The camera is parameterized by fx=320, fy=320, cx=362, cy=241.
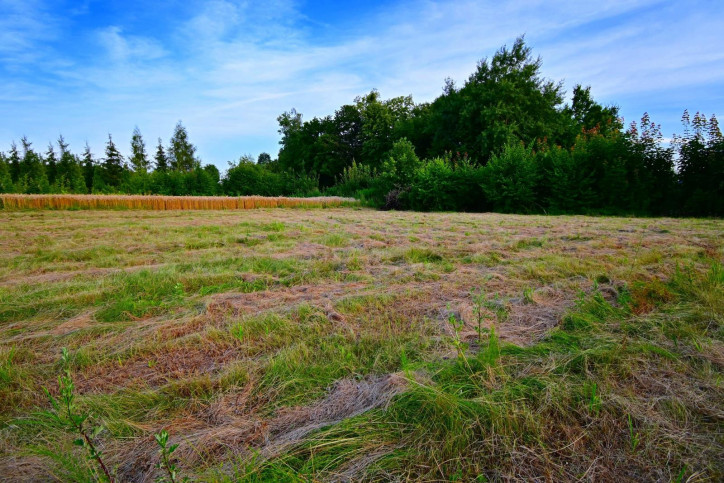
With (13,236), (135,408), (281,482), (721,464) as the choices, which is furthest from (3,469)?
(13,236)

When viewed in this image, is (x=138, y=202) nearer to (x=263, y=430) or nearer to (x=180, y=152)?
(x=263, y=430)

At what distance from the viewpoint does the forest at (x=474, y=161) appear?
9.37m

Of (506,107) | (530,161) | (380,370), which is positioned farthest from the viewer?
(506,107)

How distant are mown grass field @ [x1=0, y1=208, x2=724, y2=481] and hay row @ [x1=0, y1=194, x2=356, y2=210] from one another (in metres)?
11.7

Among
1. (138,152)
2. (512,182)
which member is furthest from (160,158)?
(512,182)

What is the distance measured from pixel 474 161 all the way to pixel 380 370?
23.7 meters

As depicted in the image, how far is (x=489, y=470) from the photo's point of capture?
37.3 inches

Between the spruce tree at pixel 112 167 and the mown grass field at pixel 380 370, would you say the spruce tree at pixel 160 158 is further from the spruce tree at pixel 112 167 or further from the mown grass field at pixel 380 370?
the mown grass field at pixel 380 370

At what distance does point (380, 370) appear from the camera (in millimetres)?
1550

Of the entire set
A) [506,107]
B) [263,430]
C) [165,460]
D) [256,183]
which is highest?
[506,107]

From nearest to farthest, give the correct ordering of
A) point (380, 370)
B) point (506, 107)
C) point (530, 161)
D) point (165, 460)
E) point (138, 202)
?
point (165, 460)
point (380, 370)
point (530, 161)
point (138, 202)
point (506, 107)

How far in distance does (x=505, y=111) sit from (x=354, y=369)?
22.9 metres

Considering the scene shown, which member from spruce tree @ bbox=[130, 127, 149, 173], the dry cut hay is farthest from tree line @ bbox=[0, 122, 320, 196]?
the dry cut hay

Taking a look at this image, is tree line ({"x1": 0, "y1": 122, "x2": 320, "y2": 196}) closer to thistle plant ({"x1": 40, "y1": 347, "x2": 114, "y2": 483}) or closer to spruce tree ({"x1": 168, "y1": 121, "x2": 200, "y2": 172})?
spruce tree ({"x1": 168, "y1": 121, "x2": 200, "y2": 172})
